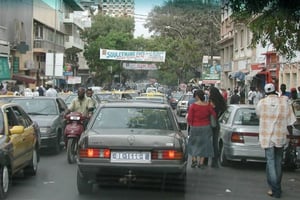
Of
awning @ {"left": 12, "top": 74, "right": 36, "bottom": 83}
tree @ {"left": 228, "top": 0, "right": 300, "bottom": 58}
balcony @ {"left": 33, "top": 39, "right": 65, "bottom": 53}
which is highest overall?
balcony @ {"left": 33, "top": 39, "right": 65, "bottom": 53}

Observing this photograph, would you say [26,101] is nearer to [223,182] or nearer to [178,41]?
[223,182]

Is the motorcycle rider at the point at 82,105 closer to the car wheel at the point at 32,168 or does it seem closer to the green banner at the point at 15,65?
the car wheel at the point at 32,168

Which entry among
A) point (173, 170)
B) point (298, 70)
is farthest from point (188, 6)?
point (298, 70)

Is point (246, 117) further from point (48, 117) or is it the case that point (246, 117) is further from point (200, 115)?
point (48, 117)

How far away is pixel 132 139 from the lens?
→ 27.1ft

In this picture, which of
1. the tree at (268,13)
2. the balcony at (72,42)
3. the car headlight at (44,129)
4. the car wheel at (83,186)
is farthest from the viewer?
the balcony at (72,42)

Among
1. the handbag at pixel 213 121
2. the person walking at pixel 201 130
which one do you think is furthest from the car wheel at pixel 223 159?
the person walking at pixel 201 130

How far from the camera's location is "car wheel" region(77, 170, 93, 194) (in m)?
8.70

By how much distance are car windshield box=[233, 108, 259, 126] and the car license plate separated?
15.2 ft

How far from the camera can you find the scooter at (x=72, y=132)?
1253cm

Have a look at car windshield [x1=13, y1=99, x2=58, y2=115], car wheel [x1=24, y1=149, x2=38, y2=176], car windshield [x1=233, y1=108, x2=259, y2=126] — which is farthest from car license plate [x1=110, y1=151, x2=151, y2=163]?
car windshield [x1=13, y1=99, x2=58, y2=115]

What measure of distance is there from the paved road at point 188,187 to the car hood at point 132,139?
93 centimetres

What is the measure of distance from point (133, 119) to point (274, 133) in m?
2.19

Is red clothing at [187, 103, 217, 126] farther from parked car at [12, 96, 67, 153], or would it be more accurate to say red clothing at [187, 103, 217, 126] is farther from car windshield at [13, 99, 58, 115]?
car windshield at [13, 99, 58, 115]
